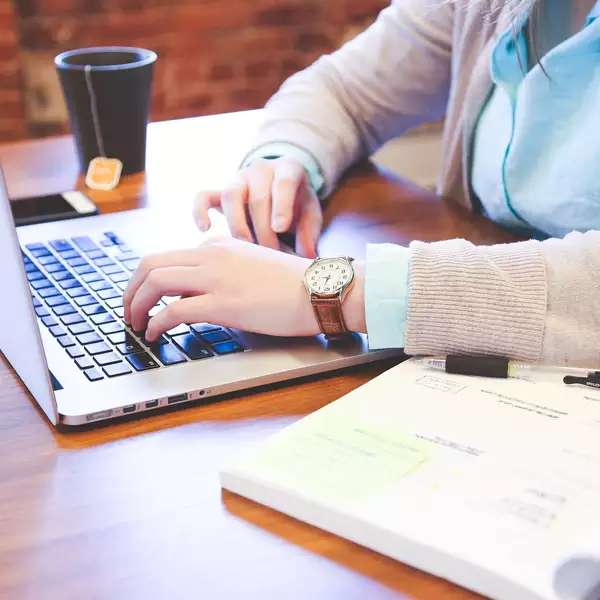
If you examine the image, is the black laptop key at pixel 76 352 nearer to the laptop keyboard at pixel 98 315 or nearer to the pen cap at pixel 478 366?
the laptop keyboard at pixel 98 315

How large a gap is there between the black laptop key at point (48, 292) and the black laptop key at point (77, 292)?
1 cm

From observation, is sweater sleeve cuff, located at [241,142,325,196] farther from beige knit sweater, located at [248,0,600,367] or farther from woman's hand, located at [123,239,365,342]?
woman's hand, located at [123,239,365,342]

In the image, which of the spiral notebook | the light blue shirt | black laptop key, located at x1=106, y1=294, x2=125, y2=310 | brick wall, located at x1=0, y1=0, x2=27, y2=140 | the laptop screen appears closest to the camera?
the spiral notebook

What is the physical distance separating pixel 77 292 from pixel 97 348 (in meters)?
0.13

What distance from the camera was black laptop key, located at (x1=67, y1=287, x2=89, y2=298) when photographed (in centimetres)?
91

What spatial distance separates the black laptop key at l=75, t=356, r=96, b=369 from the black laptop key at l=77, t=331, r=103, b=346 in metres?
0.03

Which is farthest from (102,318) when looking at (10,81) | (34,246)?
(10,81)

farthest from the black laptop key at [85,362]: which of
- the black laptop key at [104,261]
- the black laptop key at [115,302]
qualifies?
the black laptop key at [104,261]

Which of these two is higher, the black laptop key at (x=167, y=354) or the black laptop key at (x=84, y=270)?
the black laptop key at (x=84, y=270)

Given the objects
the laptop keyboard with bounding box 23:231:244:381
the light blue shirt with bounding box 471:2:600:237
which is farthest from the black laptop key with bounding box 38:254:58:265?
the light blue shirt with bounding box 471:2:600:237

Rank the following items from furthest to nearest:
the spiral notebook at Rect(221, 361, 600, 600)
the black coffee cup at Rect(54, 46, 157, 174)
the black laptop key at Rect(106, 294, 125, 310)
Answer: the black coffee cup at Rect(54, 46, 157, 174) < the black laptop key at Rect(106, 294, 125, 310) < the spiral notebook at Rect(221, 361, 600, 600)

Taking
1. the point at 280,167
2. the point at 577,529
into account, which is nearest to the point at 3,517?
the point at 577,529

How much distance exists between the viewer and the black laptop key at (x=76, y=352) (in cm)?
79

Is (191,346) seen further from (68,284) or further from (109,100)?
(109,100)
